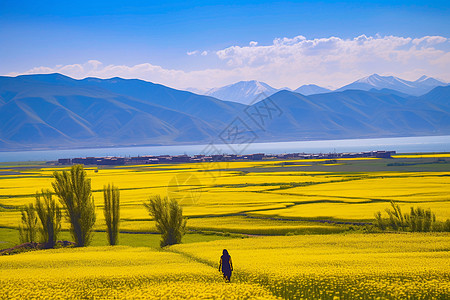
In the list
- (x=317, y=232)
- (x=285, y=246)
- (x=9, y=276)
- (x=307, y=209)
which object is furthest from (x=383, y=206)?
(x=9, y=276)

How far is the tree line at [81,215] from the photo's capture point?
33.8 metres

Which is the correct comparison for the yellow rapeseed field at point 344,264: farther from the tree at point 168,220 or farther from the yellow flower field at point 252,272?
the tree at point 168,220

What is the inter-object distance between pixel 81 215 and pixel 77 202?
1.12 meters

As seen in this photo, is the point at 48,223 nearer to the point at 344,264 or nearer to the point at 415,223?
the point at 344,264

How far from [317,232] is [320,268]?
14.8 meters

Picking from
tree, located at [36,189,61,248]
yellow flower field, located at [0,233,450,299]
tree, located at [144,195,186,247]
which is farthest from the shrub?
tree, located at [36,189,61,248]

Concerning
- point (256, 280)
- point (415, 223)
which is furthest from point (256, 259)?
point (415, 223)

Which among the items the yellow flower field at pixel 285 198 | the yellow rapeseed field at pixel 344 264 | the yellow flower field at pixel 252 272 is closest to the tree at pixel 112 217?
the yellow flower field at pixel 252 272

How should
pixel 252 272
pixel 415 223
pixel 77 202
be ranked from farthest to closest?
pixel 77 202 → pixel 415 223 → pixel 252 272

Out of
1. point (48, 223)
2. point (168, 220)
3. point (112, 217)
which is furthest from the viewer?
point (112, 217)

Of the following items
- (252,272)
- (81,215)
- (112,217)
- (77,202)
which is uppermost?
(77,202)

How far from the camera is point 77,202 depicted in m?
35.6

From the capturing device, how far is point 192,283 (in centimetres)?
2055

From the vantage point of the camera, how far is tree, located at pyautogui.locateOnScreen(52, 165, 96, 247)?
3494 cm
